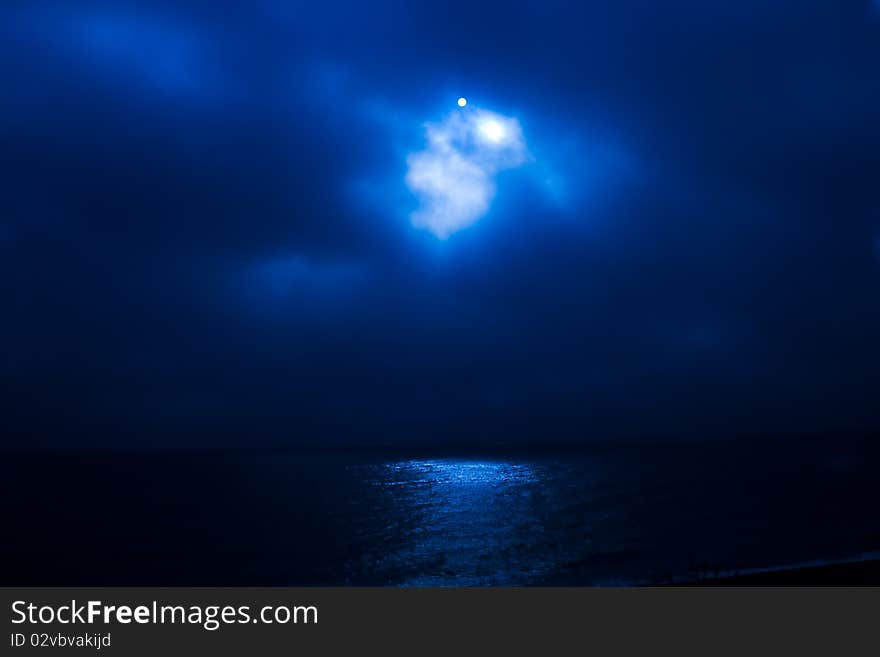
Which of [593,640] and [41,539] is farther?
[41,539]

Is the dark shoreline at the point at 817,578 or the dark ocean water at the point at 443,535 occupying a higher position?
the dark shoreline at the point at 817,578

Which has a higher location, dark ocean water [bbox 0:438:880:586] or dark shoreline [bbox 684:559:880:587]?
dark shoreline [bbox 684:559:880:587]

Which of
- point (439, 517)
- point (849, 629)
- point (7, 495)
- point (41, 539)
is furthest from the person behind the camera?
point (7, 495)

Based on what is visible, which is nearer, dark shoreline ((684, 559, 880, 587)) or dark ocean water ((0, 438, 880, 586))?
dark shoreline ((684, 559, 880, 587))

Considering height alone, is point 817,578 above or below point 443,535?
above

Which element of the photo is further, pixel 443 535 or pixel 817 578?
pixel 443 535

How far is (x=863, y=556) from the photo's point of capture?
89.4ft

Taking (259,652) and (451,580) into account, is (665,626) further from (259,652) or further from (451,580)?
(451,580)

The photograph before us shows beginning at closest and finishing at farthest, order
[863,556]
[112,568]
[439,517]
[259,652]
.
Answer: [259,652] → [863,556] → [112,568] → [439,517]

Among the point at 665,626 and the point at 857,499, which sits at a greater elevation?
the point at 665,626

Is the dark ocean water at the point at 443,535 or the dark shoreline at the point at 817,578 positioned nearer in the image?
the dark shoreline at the point at 817,578

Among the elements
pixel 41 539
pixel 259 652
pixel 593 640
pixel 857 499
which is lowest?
pixel 857 499

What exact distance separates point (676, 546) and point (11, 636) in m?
38.1

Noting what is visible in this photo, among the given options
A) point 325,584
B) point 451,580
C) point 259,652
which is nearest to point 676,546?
point 451,580
